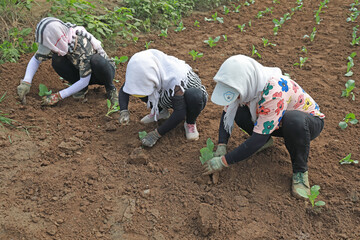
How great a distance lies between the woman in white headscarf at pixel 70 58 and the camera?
2.96 meters

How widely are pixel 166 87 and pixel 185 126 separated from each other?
0.48 meters

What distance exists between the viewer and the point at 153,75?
2555 mm

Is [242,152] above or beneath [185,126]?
above

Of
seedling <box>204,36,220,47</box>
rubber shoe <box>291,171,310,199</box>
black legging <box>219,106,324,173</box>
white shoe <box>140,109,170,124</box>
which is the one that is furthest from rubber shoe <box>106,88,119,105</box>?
rubber shoe <box>291,171,310,199</box>

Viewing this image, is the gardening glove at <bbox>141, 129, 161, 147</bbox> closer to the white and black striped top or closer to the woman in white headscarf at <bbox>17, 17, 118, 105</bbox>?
the white and black striped top

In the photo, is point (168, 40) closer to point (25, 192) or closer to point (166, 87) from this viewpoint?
point (166, 87)

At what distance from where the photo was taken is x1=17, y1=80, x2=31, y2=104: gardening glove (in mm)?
3225

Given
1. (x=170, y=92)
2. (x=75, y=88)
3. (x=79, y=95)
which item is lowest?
(x=79, y=95)

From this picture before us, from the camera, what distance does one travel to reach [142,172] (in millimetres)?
2627

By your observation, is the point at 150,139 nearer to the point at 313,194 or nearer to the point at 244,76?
the point at 244,76

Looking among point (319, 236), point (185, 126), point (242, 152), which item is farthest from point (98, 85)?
point (319, 236)

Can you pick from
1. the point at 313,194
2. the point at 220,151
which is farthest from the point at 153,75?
the point at 313,194

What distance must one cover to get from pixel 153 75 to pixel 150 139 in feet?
1.98

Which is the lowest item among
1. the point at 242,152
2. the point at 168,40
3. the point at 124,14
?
the point at 168,40
